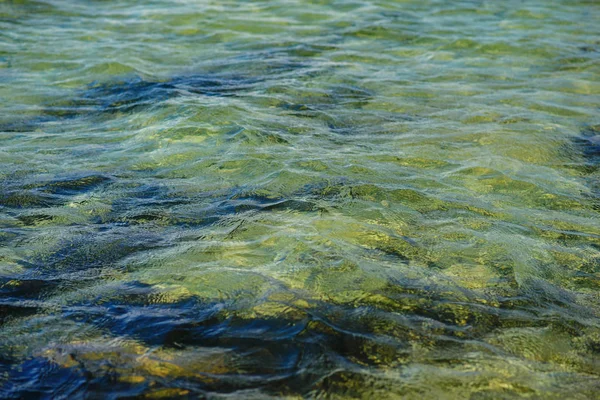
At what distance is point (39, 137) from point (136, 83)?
1950 mm

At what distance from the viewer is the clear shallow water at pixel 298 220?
3.15 meters

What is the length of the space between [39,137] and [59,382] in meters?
4.19

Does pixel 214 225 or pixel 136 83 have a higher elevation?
pixel 136 83

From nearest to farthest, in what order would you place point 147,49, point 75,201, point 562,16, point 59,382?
point 59,382 < point 75,201 < point 147,49 < point 562,16

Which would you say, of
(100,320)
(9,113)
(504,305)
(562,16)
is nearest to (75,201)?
(100,320)

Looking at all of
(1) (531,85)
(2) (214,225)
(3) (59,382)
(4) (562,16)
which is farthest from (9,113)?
(4) (562,16)

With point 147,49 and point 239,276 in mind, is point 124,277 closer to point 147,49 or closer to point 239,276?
point 239,276

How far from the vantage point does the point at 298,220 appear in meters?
4.70

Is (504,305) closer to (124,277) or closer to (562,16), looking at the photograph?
Answer: (124,277)

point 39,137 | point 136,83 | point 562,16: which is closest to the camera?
point 39,137

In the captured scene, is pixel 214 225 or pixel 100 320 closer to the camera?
pixel 100 320

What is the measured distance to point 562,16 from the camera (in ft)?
38.6

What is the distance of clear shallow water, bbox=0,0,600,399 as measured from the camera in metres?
3.15

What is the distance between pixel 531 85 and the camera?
27.2 ft
